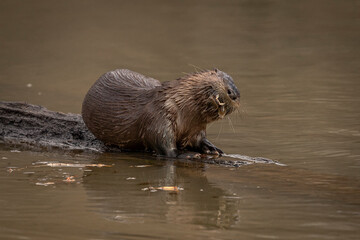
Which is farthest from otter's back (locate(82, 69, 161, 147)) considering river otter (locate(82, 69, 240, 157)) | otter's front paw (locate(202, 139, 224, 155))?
otter's front paw (locate(202, 139, 224, 155))

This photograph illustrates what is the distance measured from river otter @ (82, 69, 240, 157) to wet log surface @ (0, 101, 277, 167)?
244 mm

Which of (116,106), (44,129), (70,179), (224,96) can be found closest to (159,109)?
(116,106)

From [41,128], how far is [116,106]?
85 centimetres

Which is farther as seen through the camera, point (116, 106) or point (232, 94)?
point (116, 106)

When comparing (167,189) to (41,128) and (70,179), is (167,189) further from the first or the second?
(41,128)

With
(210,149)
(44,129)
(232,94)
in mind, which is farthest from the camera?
(44,129)

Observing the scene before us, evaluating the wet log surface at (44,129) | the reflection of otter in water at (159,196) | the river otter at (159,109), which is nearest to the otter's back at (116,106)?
the river otter at (159,109)

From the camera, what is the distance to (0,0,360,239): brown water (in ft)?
14.1

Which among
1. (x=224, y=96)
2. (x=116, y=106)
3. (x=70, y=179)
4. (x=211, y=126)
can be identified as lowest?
(x=70, y=179)

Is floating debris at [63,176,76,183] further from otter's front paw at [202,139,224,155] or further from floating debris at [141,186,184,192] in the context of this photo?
otter's front paw at [202,139,224,155]

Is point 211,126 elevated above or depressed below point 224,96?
below

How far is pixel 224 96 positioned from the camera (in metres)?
5.73

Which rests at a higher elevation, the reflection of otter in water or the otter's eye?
the otter's eye

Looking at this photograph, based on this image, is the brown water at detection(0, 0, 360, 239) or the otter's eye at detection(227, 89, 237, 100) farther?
the otter's eye at detection(227, 89, 237, 100)
